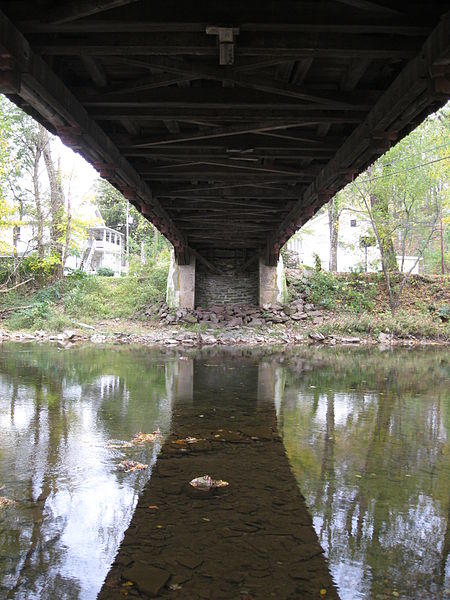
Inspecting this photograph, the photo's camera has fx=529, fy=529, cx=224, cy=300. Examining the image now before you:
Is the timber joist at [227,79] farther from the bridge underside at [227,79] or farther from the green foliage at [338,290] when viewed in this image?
the green foliage at [338,290]

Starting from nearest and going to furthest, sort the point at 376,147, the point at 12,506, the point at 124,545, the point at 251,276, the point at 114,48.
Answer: the point at 124,545
the point at 12,506
the point at 114,48
the point at 376,147
the point at 251,276

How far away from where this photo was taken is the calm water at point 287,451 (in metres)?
3.71

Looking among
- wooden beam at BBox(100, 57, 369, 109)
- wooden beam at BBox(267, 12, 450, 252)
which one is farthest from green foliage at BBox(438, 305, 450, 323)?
wooden beam at BBox(100, 57, 369, 109)

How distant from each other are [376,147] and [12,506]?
6.25 metres

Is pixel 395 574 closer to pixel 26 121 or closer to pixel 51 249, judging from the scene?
pixel 51 249

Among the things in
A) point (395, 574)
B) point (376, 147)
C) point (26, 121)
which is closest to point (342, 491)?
point (395, 574)

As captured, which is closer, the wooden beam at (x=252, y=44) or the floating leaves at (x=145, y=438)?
the wooden beam at (x=252, y=44)

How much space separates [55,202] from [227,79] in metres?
27.8

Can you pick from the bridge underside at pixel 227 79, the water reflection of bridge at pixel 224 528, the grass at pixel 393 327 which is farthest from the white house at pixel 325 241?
the water reflection of bridge at pixel 224 528

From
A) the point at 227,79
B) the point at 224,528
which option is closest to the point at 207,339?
the point at 227,79

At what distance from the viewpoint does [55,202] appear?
103 ft

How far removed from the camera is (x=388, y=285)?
1047 inches

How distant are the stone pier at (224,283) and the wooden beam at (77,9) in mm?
21772

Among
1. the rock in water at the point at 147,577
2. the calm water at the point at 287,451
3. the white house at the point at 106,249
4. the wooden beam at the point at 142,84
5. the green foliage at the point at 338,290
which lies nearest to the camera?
the rock in water at the point at 147,577
